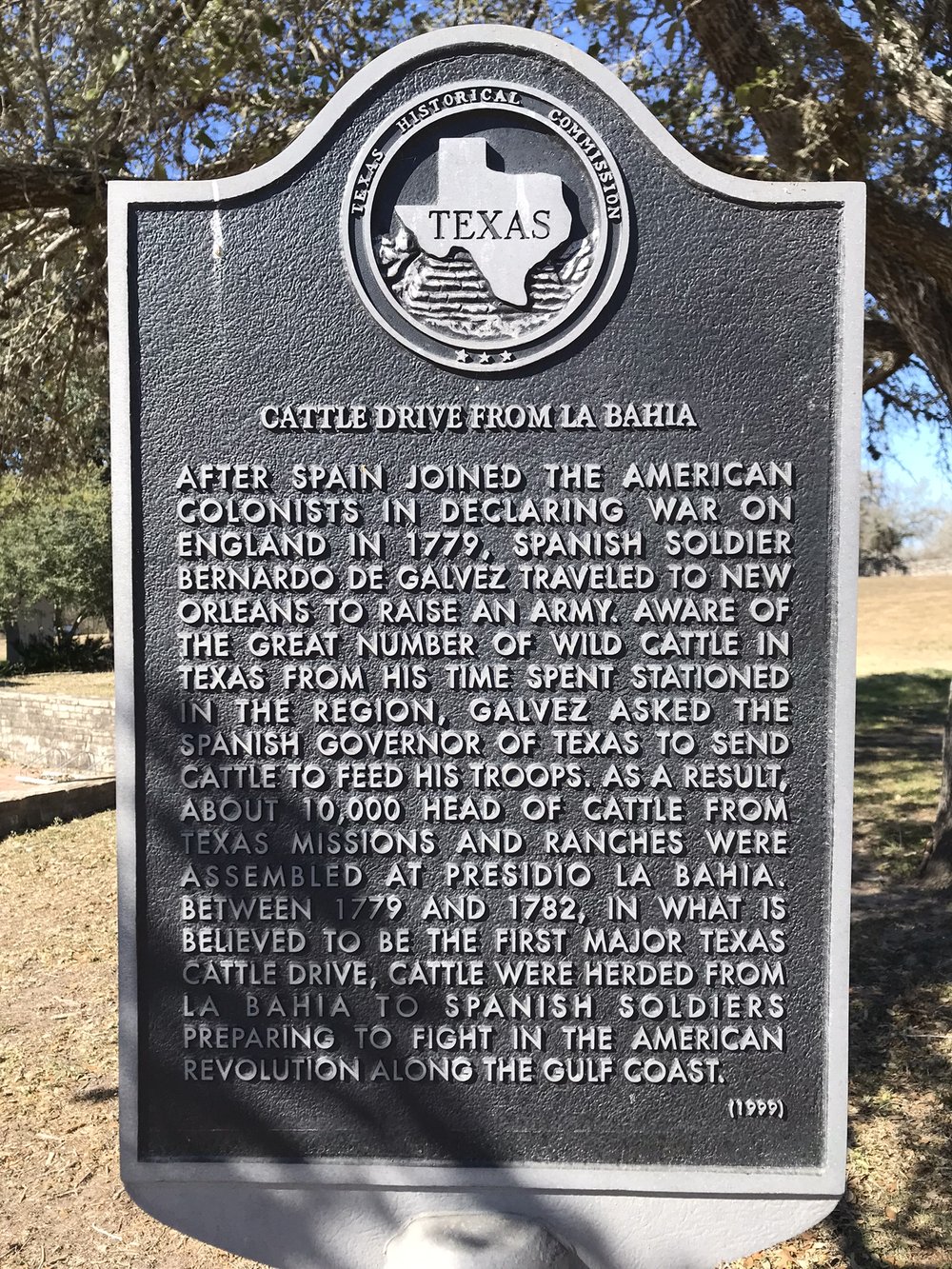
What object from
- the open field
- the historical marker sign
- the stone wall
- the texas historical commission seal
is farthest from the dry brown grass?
the texas historical commission seal

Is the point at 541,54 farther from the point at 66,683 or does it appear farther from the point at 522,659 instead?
the point at 66,683

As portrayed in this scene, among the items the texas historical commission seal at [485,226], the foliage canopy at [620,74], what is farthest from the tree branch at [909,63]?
the texas historical commission seal at [485,226]

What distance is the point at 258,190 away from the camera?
2891mm

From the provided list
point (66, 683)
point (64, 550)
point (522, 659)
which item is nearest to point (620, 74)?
point (522, 659)

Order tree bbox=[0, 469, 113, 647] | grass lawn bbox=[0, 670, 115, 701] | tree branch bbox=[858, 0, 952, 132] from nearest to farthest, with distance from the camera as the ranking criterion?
1. tree branch bbox=[858, 0, 952, 132]
2. grass lawn bbox=[0, 670, 115, 701]
3. tree bbox=[0, 469, 113, 647]

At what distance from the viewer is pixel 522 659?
9.45ft

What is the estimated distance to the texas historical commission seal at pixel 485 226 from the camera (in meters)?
2.83

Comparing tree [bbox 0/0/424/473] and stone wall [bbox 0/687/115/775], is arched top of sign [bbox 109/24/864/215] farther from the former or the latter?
stone wall [bbox 0/687/115/775]

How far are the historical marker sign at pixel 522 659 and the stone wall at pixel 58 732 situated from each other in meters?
10.2

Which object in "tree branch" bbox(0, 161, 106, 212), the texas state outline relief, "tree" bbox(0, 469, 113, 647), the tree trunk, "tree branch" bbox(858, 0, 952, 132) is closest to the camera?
the texas state outline relief

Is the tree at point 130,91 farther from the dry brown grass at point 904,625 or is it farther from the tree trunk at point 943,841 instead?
the dry brown grass at point 904,625

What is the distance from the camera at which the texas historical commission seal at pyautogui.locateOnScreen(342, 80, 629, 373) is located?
283 cm

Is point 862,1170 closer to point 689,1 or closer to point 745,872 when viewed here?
point 745,872

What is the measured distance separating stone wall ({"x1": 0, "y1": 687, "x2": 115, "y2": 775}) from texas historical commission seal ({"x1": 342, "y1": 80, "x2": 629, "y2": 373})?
10.4m
